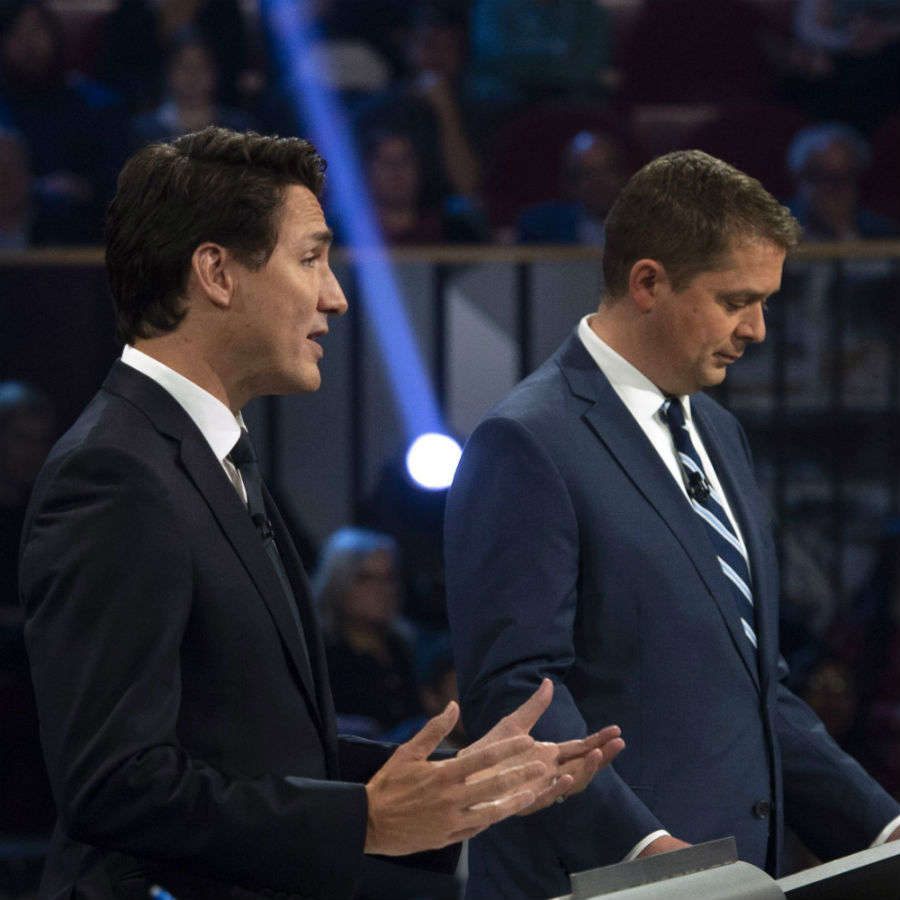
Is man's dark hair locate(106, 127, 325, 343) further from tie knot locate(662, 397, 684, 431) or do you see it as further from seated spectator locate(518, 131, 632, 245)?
seated spectator locate(518, 131, 632, 245)

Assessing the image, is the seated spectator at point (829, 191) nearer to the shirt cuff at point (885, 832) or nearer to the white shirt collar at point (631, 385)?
the white shirt collar at point (631, 385)

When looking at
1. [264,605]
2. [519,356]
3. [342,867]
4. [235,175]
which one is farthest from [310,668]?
[519,356]

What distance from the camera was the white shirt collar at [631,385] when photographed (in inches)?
70.8

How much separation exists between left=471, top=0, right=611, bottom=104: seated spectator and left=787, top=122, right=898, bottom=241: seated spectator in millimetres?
996

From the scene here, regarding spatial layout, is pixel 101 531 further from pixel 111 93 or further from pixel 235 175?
pixel 111 93

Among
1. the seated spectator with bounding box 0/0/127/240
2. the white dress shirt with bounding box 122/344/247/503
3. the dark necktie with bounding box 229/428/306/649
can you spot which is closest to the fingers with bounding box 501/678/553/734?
the dark necktie with bounding box 229/428/306/649

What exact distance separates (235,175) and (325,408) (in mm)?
2927

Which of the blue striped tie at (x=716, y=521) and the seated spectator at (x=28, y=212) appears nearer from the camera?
the blue striped tie at (x=716, y=521)

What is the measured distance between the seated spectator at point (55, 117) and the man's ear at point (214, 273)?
3514mm

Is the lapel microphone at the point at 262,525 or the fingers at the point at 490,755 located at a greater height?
the lapel microphone at the point at 262,525

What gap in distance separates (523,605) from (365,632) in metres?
2.54

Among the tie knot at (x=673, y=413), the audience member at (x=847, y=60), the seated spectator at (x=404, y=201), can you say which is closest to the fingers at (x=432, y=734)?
the tie knot at (x=673, y=413)

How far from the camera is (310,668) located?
52.2 inches

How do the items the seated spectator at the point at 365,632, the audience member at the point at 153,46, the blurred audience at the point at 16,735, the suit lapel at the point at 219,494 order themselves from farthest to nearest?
the audience member at the point at 153,46
the seated spectator at the point at 365,632
the blurred audience at the point at 16,735
the suit lapel at the point at 219,494
